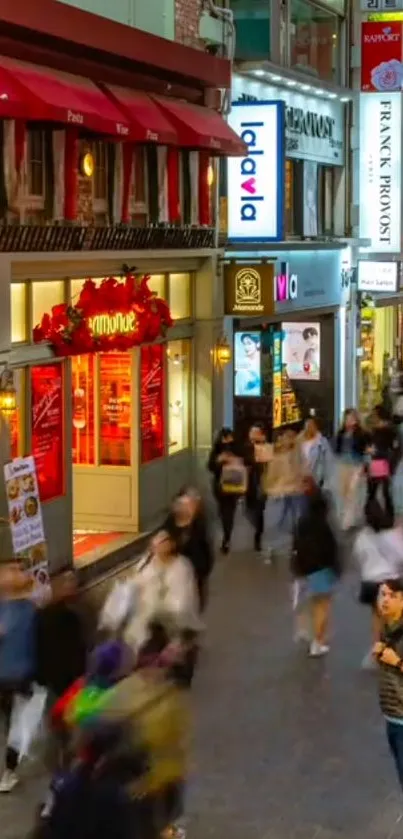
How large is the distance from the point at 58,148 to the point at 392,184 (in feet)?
53.4

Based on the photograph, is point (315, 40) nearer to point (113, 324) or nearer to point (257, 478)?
point (113, 324)

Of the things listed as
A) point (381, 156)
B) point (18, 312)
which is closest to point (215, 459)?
point (18, 312)

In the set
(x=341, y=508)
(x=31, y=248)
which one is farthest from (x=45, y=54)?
(x=341, y=508)

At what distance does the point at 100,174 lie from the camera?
18234mm

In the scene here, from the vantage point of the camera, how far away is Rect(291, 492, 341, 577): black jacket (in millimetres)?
13320

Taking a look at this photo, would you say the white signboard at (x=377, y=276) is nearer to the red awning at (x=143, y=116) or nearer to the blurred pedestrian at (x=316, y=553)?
the red awning at (x=143, y=116)

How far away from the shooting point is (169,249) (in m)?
20.3

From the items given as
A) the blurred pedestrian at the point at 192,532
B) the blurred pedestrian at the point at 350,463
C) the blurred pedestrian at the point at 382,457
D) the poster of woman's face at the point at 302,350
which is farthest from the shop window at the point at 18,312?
the poster of woman's face at the point at 302,350

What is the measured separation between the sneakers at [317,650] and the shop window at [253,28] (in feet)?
47.0

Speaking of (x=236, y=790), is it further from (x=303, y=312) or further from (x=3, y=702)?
(x=303, y=312)

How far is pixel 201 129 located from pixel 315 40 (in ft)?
34.2

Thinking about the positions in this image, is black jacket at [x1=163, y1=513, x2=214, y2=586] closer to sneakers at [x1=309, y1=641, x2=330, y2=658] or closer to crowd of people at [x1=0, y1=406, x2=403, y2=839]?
crowd of people at [x1=0, y1=406, x2=403, y2=839]

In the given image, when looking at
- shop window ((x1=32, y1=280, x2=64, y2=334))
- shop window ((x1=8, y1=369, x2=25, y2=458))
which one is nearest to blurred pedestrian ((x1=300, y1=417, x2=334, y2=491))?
shop window ((x1=32, y1=280, x2=64, y2=334))

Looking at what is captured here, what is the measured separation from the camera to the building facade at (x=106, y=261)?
1573 cm
